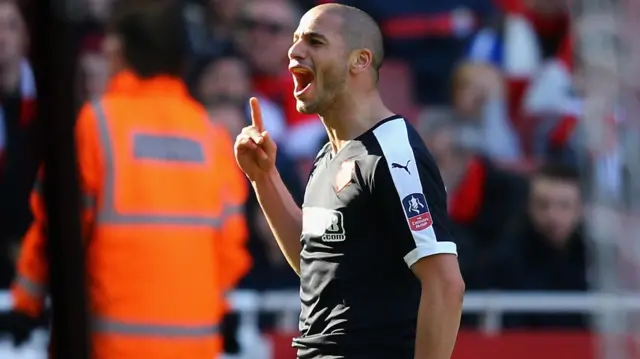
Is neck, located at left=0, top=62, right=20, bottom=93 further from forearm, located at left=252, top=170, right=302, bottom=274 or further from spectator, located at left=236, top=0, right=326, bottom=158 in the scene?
forearm, located at left=252, top=170, right=302, bottom=274

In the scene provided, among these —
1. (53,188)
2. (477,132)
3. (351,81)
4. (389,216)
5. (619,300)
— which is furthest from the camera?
(477,132)

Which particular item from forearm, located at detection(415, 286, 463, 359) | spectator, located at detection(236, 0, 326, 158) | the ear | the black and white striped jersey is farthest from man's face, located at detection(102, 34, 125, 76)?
spectator, located at detection(236, 0, 326, 158)

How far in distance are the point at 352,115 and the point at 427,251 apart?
0.47 meters

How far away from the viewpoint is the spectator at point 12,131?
5.94 meters

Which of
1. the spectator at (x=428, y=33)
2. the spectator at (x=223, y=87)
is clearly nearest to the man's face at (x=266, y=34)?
the spectator at (x=428, y=33)

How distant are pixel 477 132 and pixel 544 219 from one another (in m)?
0.72

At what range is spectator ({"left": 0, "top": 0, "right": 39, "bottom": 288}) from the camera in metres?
5.94

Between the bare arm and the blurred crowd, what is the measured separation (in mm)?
3024

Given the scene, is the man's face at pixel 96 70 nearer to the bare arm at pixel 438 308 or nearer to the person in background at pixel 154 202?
the person in background at pixel 154 202

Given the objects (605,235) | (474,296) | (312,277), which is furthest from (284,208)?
(474,296)

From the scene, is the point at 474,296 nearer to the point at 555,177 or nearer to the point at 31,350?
the point at 555,177

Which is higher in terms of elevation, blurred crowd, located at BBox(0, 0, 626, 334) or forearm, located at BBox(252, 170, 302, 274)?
blurred crowd, located at BBox(0, 0, 626, 334)

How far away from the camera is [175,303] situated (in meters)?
3.82

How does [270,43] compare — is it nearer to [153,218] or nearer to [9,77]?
[9,77]
